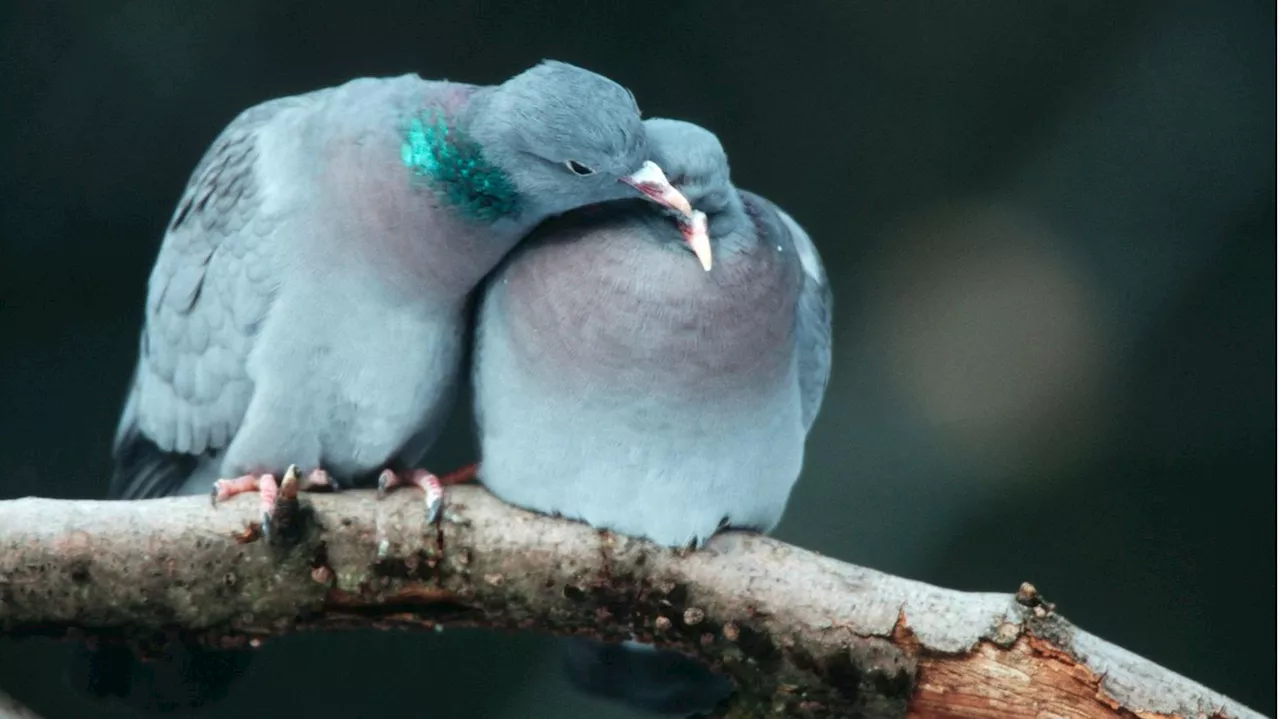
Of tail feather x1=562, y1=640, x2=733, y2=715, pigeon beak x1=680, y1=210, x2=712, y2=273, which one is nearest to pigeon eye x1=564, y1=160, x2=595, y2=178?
pigeon beak x1=680, y1=210, x2=712, y2=273

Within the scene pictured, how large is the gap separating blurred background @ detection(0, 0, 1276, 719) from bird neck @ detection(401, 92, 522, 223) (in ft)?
2.64

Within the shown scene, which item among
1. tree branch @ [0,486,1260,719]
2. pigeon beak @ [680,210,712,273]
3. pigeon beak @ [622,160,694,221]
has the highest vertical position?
pigeon beak @ [622,160,694,221]

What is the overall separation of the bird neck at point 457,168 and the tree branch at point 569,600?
342 mm

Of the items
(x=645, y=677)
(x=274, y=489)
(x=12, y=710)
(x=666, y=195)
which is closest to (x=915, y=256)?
(x=645, y=677)

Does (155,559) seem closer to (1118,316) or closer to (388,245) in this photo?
(388,245)

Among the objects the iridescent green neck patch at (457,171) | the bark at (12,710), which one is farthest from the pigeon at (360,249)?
the bark at (12,710)

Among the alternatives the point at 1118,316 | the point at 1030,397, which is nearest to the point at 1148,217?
the point at 1118,316

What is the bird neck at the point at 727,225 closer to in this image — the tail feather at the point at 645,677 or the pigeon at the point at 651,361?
the pigeon at the point at 651,361

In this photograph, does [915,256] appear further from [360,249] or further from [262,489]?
[262,489]

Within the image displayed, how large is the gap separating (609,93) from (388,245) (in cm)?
33

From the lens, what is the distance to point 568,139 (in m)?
1.61

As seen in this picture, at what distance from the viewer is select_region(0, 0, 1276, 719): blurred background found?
2.43m

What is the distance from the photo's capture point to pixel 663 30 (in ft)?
8.32

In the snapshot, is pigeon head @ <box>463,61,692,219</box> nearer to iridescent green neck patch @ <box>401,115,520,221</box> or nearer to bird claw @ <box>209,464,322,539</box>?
iridescent green neck patch @ <box>401,115,520,221</box>
